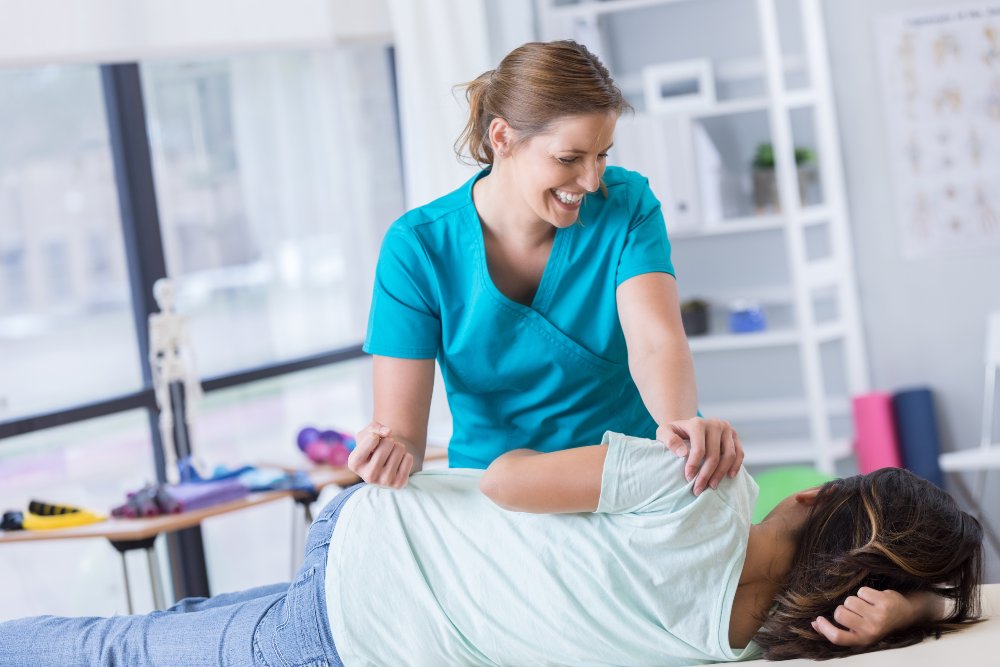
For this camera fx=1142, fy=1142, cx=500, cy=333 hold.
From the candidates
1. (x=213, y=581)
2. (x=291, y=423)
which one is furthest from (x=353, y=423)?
(x=213, y=581)

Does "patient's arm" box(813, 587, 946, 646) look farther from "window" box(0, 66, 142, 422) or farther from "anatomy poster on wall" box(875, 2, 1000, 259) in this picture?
"anatomy poster on wall" box(875, 2, 1000, 259)

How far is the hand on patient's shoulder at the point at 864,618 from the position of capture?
157cm

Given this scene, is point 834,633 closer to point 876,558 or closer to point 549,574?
point 876,558

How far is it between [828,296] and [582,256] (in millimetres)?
2387

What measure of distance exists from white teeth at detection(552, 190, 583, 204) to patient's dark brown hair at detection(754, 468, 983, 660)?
0.63 m

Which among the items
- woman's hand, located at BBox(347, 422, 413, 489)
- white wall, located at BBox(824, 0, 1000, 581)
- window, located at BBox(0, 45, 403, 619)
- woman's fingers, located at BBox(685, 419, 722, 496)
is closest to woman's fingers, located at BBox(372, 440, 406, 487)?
woman's hand, located at BBox(347, 422, 413, 489)

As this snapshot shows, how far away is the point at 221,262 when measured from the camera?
384cm

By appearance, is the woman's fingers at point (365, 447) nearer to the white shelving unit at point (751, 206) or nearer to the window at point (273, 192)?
the window at point (273, 192)

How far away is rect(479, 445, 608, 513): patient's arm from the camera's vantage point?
63.6 inches

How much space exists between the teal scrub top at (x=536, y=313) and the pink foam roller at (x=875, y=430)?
2.08 m

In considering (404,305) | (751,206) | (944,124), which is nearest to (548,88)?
(404,305)

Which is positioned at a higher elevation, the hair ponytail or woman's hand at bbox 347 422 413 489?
the hair ponytail

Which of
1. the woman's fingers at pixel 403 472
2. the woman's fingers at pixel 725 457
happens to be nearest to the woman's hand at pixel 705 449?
the woman's fingers at pixel 725 457

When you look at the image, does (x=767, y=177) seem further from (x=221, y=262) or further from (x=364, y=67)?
(x=221, y=262)
